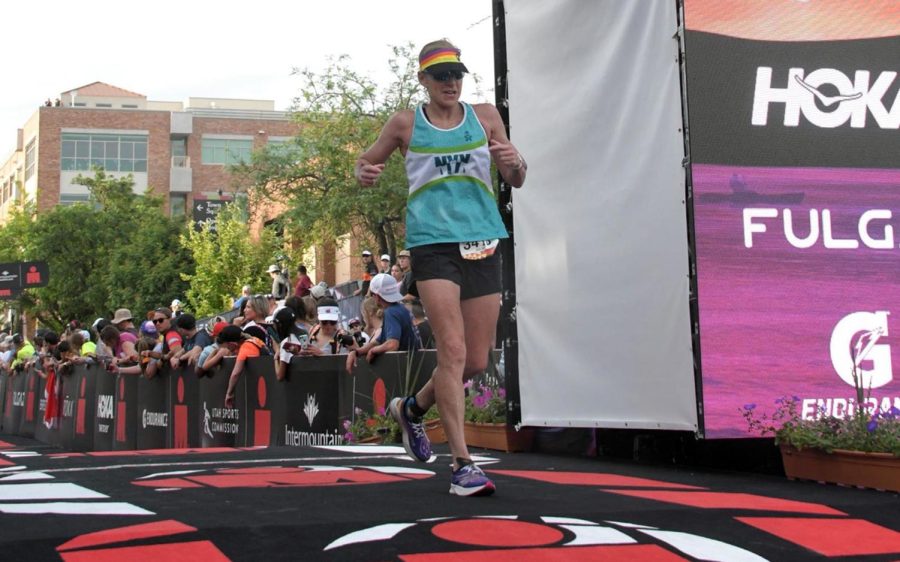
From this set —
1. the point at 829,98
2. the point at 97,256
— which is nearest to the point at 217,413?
the point at 829,98

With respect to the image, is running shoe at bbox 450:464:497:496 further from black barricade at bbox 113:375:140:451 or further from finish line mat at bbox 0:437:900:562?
black barricade at bbox 113:375:140:451

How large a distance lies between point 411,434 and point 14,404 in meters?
20.6

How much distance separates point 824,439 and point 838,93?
2.01 meters

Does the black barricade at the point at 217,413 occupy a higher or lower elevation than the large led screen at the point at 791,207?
lower

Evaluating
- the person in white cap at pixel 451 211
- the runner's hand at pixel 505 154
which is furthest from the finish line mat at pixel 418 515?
the runner's hand at pixel 505 154

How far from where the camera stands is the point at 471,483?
532 centimetres

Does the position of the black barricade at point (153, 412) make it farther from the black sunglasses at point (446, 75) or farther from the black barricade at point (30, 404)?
the black sunglasses at point (446, 75)

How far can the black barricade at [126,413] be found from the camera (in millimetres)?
16141

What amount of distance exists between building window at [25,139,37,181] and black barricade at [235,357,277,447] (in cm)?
7316

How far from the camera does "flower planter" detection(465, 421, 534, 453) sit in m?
8.62

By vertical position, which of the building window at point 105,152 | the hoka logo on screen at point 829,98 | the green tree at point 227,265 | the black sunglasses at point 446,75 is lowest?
the black sunglasses at point 446,75

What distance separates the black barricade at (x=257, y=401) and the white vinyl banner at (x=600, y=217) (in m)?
4.22

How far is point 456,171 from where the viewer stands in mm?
5773

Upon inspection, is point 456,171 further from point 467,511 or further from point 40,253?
point 40,253
